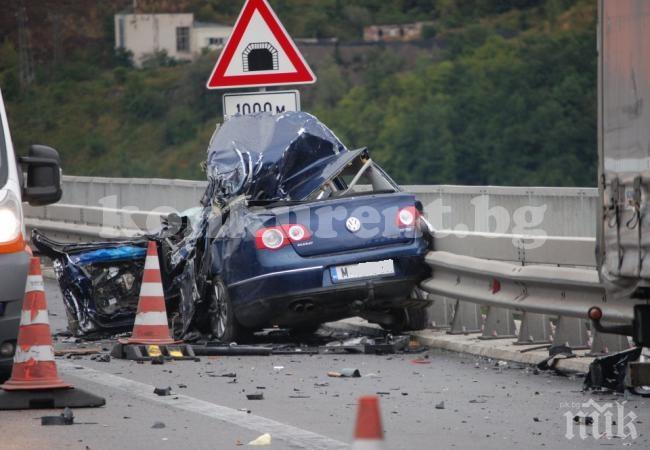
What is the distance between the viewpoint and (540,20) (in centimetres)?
12075

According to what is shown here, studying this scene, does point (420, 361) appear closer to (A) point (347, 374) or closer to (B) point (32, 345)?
(A) point (347, 374)

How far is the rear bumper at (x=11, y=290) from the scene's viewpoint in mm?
9461

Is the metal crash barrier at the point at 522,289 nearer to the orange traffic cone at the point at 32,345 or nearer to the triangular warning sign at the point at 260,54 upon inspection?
the triangular warning sign at the point at 260,54

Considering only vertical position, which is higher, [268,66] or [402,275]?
[268,66]

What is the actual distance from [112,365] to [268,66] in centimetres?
391

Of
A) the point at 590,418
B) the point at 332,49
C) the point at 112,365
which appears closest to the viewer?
the point at 590,418

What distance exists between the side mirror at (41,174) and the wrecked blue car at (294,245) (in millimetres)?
2695

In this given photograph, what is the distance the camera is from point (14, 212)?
978cm

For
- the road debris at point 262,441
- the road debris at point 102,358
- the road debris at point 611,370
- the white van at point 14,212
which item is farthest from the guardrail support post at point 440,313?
the road debris at point 262,441

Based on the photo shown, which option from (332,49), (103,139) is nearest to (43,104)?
(103,139)

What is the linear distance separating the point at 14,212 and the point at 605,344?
386 cm

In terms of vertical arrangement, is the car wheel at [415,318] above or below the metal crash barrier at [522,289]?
below

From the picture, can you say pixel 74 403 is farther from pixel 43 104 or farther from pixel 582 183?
pixel 582 183

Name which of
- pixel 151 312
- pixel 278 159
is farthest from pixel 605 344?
pixel 278 159
